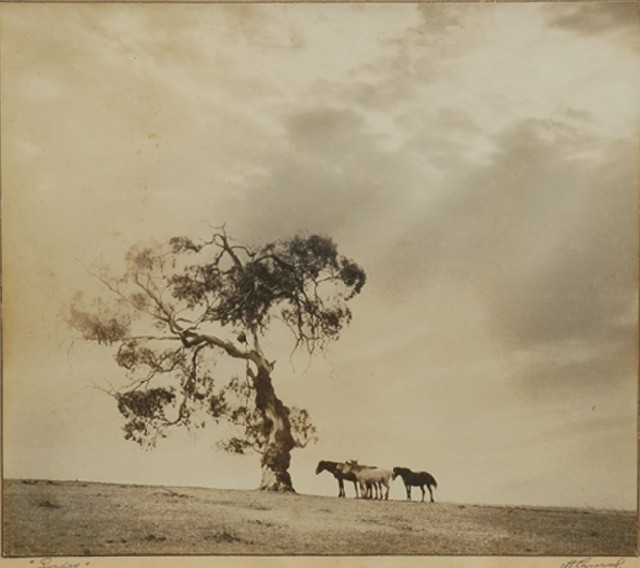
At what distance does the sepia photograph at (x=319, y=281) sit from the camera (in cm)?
372

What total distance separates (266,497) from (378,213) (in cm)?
113

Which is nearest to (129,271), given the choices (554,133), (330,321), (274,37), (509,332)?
(330,321)

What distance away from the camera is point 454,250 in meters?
3.78

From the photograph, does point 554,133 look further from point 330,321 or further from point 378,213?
point 330,321

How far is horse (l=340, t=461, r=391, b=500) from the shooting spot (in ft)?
12.2

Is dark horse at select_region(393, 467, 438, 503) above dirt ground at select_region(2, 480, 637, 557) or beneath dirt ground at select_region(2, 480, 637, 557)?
above

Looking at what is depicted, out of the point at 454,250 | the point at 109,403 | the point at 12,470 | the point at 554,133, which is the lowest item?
the point at 12,470

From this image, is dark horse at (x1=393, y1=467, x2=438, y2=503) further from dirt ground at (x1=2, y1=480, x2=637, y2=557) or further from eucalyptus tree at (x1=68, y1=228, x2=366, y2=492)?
eucalyptus tree at (x1=68, y1=228, x2=366, y2=492)

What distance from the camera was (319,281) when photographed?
3.76 meters
